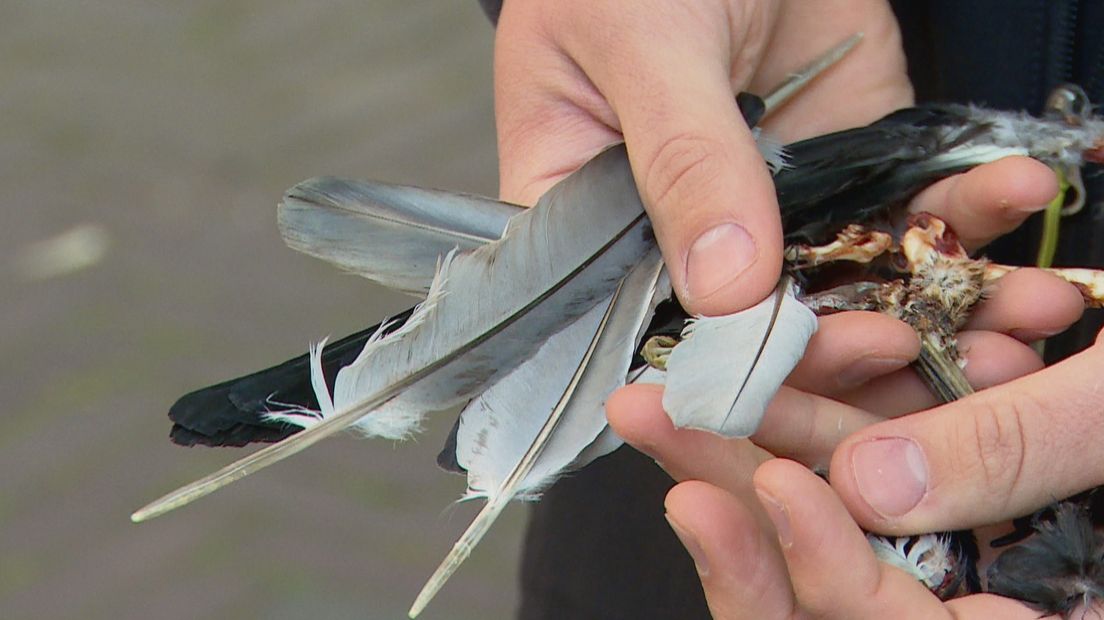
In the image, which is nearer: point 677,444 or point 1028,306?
point 677,444

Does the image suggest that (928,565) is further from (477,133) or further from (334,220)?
(477,133)

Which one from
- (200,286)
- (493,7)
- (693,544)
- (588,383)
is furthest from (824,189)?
(200,286)

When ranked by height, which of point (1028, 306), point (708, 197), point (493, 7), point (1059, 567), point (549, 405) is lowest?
point (1059, 567)

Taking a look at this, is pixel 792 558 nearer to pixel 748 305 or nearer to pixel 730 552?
pixel 730 552

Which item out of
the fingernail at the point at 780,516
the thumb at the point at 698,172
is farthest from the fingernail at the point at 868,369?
the fingernail at the point at 780,516

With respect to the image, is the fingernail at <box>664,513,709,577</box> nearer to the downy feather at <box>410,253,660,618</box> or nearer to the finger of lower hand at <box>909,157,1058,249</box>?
the downy feather at <box>410,253,660,618</box>

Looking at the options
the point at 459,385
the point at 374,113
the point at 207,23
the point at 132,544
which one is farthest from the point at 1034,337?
the point at 207,23
